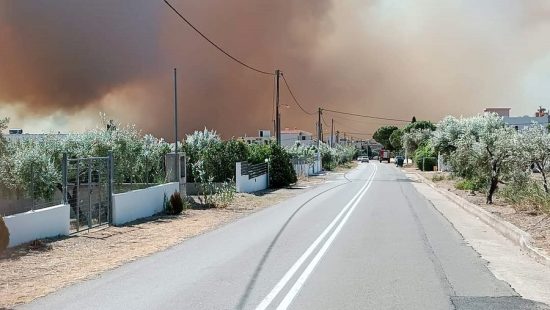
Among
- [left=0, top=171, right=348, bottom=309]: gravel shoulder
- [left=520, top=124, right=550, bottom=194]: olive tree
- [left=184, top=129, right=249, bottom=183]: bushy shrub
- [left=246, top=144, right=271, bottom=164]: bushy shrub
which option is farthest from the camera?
[left=246, top=144, right=271, bottom=164]: bushy shrub

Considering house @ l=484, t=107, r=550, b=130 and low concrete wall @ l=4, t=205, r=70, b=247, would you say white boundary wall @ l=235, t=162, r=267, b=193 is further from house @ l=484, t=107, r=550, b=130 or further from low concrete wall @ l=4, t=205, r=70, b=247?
house @ l=484, t=107, r=550, b=130

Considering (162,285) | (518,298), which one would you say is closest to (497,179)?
(518,298)

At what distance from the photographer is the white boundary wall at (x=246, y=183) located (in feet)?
109

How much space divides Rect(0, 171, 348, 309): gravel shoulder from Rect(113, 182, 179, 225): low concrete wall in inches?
18.7

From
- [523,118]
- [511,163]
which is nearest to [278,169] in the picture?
[511,163]

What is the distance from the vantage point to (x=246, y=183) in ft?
113

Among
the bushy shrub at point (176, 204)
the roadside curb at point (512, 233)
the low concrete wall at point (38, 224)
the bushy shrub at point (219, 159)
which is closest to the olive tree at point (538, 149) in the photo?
the roadside curb at point (512, 233)

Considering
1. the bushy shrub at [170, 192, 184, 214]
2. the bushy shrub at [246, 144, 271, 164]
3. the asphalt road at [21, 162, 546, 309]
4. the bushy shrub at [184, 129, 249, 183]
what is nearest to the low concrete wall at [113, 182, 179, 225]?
the bushy shrub at [170, 192, 184, 214]

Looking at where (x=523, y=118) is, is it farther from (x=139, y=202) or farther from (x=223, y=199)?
(x=139, y=202)

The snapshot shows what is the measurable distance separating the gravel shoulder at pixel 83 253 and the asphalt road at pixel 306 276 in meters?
0.51

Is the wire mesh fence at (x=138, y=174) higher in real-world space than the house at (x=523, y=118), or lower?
lower

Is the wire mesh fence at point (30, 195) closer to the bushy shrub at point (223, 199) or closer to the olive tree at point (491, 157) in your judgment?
the bushy shrub at point (223, 199)

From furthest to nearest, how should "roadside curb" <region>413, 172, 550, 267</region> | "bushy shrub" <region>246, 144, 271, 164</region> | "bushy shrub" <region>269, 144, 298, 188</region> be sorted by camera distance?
"bushy shrub" <region>269, 144, 298, 188</region> < "bushy shrub" <region>246, 144, 271, 164</region> < "roadside curb" <region>413, 172, 550, 267</region>

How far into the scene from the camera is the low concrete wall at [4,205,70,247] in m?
12.8
